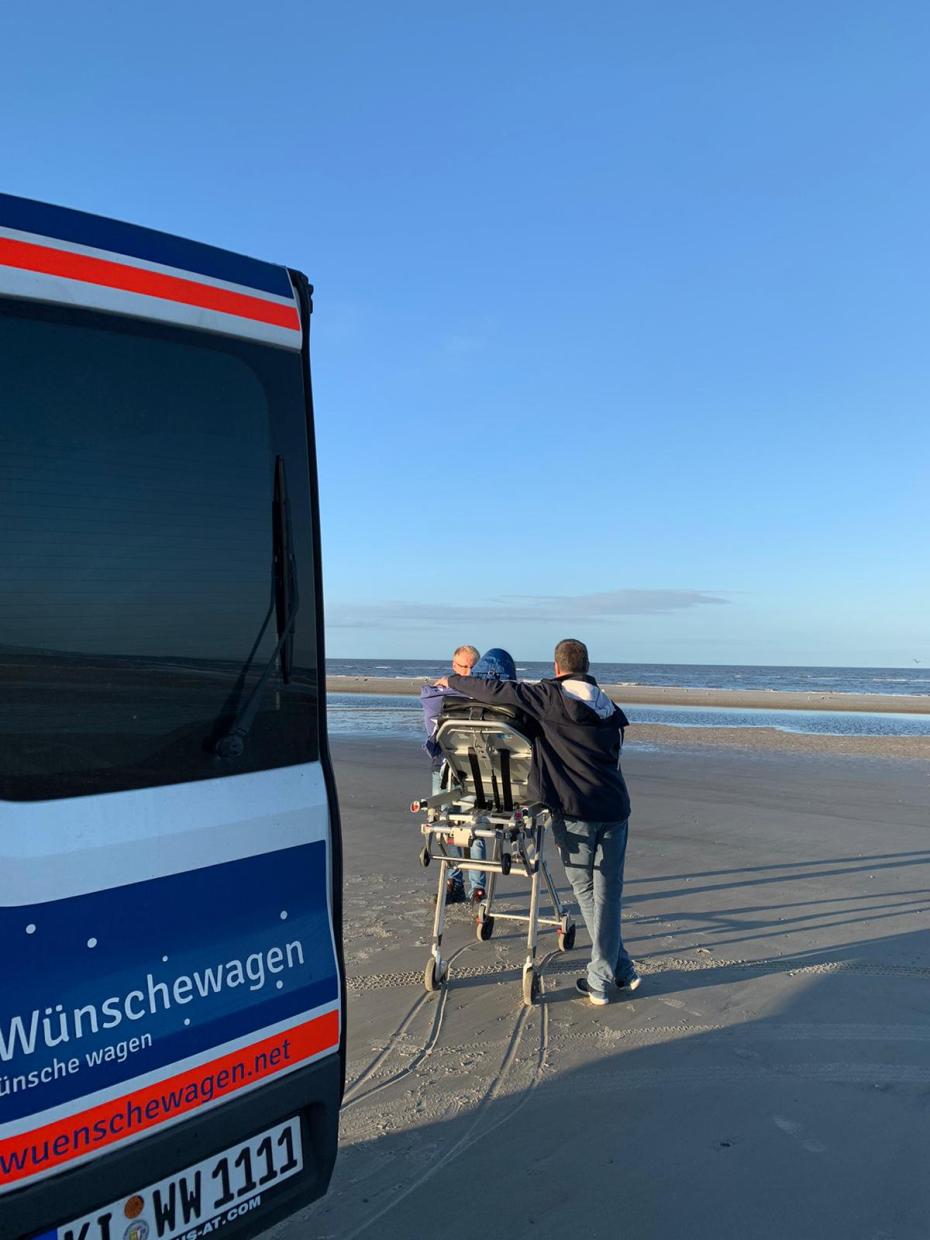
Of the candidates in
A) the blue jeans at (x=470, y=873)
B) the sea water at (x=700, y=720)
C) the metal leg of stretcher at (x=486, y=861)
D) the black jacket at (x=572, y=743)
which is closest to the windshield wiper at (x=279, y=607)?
the black jacket at (x=572, y=743)

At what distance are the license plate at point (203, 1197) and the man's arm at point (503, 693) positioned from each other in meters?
2.89

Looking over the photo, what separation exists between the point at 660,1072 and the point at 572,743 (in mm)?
1634

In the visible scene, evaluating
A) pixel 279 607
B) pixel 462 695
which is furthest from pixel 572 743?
pixel 279 607

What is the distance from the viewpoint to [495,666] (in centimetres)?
595

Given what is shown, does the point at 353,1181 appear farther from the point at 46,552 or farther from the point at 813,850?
the point at 813,850

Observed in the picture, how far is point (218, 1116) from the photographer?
222 centimetres

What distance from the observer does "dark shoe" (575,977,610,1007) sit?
5.08 metres

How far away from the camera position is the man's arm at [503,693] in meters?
5.12

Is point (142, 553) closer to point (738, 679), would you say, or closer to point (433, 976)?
point (433, 976)

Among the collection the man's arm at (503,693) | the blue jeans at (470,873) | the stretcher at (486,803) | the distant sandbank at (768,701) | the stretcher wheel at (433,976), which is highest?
the man's arm at (503,693)

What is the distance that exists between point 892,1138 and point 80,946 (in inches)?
129

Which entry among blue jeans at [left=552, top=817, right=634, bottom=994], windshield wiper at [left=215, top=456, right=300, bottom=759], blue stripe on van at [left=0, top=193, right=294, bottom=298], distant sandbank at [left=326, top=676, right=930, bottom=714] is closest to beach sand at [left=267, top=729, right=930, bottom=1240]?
blue jeans at [left=552, top=817, right=634, bottom=994]

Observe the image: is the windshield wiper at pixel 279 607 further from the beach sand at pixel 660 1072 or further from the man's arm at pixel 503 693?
the man's arm at pixel 503 693

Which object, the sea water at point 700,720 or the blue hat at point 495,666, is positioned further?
the sea water at point 700,720
